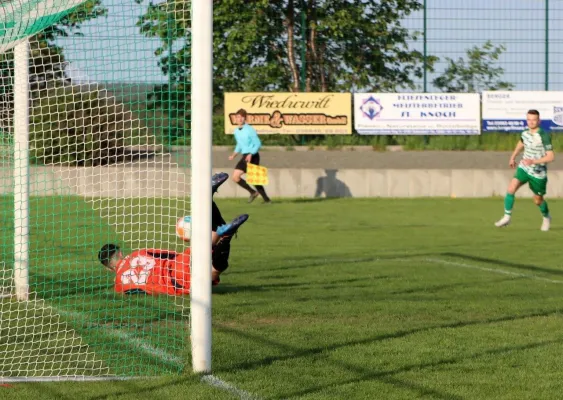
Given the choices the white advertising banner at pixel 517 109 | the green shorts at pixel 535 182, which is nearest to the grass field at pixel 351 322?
the green shorts at pixel 535 182

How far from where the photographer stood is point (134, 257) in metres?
10.1

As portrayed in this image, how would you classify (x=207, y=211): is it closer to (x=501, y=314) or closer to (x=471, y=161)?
(x=501, y=314)

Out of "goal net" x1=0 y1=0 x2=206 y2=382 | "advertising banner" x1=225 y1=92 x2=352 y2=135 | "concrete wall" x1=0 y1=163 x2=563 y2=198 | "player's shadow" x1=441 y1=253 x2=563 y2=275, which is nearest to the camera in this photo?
"goal net" x1=0 y1=0 x2=206 y2=382

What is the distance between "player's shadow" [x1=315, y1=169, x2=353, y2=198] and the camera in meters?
25.0

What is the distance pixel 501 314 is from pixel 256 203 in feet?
46.9

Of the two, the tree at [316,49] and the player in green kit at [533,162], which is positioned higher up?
the tree at [316,49]

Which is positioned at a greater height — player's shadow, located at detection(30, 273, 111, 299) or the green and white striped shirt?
the green and white striped shirt

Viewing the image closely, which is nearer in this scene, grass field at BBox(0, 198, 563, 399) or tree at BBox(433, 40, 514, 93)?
grass field at BBox(0, 198, 563, 399)

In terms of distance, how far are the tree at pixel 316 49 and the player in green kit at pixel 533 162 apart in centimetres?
908

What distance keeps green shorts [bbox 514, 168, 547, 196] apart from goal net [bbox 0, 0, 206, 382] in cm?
855

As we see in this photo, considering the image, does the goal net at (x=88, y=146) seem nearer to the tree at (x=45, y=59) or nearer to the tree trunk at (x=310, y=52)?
the tree at (x=45, y=59)

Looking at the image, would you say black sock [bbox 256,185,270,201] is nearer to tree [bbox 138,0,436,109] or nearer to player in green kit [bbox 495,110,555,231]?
tree [bbox 138,0,436,109]

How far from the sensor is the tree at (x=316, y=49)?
27.7 metres

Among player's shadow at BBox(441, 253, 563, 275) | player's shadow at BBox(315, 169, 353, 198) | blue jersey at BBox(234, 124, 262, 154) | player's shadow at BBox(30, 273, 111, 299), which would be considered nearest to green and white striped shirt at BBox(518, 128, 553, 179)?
player's shadow at BBox(441, 253, 563, 275)
